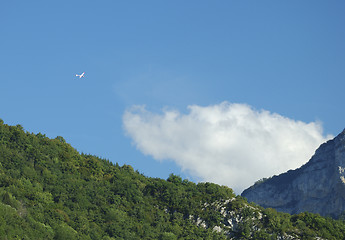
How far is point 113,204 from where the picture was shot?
106 meters

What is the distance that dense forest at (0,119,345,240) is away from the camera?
95500 millimetres

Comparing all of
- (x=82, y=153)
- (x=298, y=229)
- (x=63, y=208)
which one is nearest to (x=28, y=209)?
(x=63, y=208)

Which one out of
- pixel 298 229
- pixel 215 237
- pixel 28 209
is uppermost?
pixel 298 229

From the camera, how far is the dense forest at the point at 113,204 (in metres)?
95.5

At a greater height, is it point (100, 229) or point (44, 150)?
point (44, 150)

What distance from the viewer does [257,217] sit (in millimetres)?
107625

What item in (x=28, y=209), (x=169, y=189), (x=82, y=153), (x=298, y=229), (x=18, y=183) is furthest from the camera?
(x=82, y=153)

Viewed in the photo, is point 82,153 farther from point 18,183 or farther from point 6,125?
point 18,183

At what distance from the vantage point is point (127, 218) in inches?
4067

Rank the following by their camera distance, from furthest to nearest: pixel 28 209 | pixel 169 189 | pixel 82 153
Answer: pixel 82 153
pixel 169 189
pixel 28 209

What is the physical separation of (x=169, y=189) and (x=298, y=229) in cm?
2603

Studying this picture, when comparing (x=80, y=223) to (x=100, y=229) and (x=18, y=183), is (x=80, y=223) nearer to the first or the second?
(x=100, y=229)

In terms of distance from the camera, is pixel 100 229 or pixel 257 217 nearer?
pixel 100 229

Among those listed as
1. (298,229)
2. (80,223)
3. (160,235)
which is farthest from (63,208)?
(298,229)
